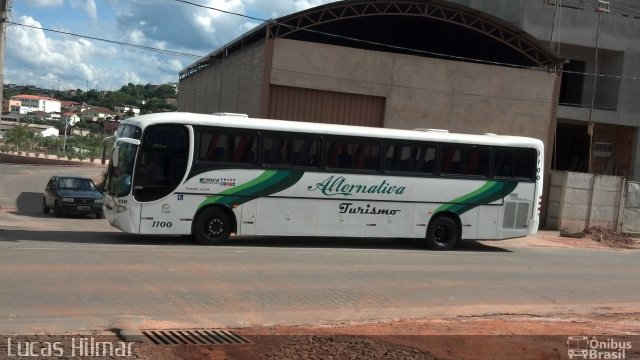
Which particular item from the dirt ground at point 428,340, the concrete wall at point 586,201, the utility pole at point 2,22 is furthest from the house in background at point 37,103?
the dirt ground at point 428,340

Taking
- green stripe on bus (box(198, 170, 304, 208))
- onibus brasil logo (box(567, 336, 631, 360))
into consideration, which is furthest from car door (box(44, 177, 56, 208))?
onibus brasil logo (box(567, 336, 631, 360))

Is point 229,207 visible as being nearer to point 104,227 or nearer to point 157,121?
point 157,121

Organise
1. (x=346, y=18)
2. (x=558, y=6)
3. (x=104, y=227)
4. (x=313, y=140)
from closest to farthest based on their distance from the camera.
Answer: (x=313, y=140) < (x=104, y=227) < (x=346, y=18) < (x=558, y=6)

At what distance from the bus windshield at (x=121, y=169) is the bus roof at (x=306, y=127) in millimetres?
592

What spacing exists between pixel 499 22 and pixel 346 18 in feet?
20.4

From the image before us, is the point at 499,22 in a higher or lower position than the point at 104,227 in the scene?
higher

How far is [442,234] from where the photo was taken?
17938mm

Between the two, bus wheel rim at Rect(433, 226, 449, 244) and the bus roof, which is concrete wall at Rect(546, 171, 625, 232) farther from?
bus wheel rim at Rect(433, 226, 449, 244)

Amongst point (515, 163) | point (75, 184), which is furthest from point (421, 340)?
point (75, 184)

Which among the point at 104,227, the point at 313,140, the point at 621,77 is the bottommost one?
the point at 104,227

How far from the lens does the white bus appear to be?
1492 centimetres

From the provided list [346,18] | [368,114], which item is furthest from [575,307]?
[346,18]

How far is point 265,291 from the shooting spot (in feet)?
34.0

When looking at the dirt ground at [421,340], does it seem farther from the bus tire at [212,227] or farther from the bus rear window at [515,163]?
the bus rear window at [515,163]
